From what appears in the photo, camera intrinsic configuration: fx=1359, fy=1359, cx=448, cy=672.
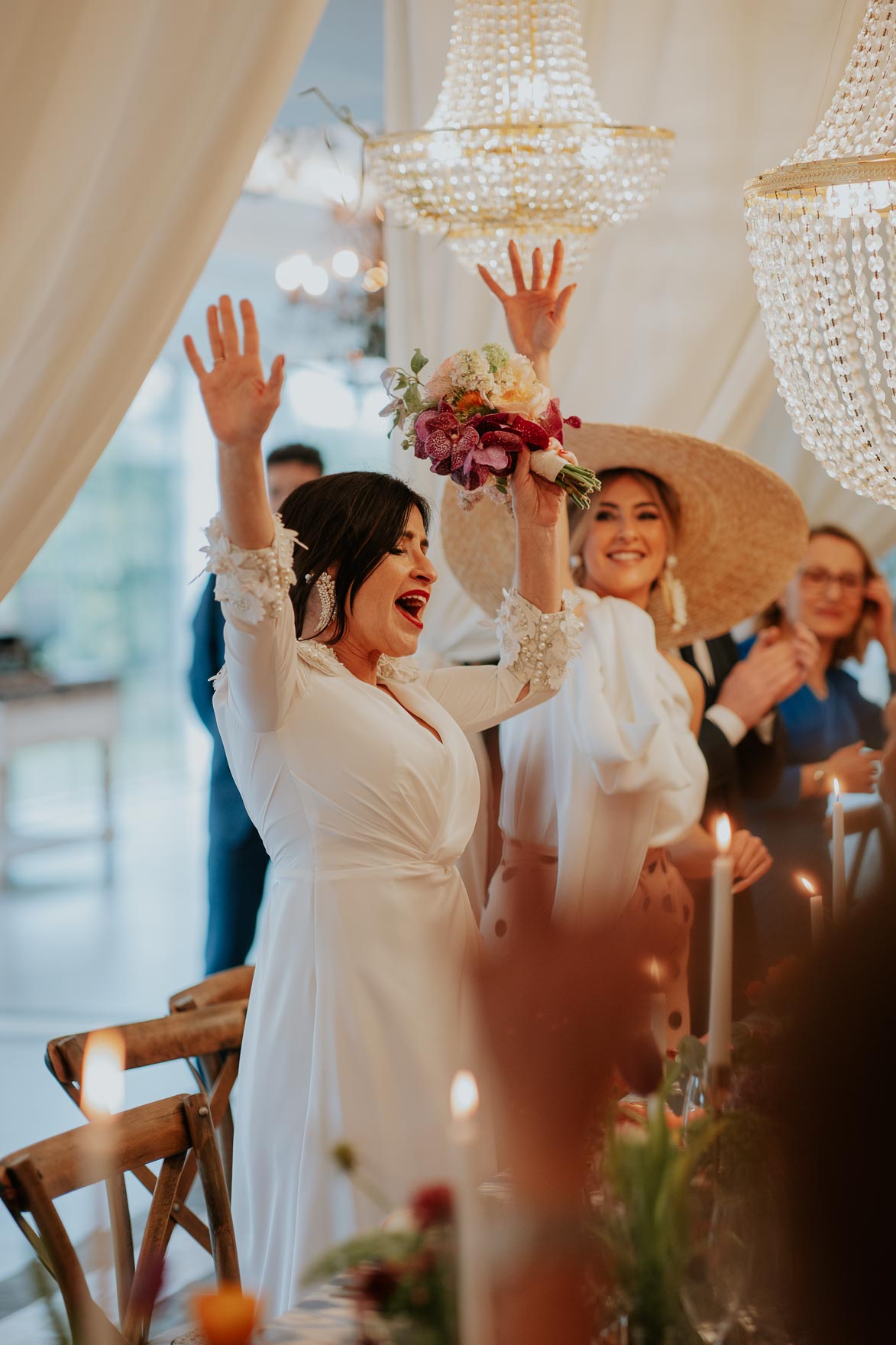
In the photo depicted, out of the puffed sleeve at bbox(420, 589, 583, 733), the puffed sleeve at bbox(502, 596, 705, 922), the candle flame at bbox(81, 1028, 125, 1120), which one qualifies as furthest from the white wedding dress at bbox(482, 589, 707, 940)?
the candle flame at bbox(81, 1028, 125, 1120)

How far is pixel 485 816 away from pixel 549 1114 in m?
2.06

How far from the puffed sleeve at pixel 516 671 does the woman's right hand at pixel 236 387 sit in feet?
2.09

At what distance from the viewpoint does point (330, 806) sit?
A: 1.69m

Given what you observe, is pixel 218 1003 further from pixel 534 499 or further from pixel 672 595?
pixel 672 595

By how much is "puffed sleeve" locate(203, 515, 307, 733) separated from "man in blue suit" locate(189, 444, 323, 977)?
169 cm

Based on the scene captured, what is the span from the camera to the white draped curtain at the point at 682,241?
3.13m

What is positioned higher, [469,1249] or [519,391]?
[519,391]

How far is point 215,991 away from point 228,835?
Answer: 125 centimetres

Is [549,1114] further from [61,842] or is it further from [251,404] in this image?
[61,842]

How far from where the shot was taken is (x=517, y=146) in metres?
2.15

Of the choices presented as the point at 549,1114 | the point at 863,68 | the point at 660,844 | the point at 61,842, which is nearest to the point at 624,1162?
the point at 549,1114

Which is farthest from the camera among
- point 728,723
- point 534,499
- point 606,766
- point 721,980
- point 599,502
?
point 728,723

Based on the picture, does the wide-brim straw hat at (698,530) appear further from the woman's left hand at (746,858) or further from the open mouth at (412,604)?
the open mouth at (412,604)

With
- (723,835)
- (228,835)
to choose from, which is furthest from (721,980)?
(228,835)
